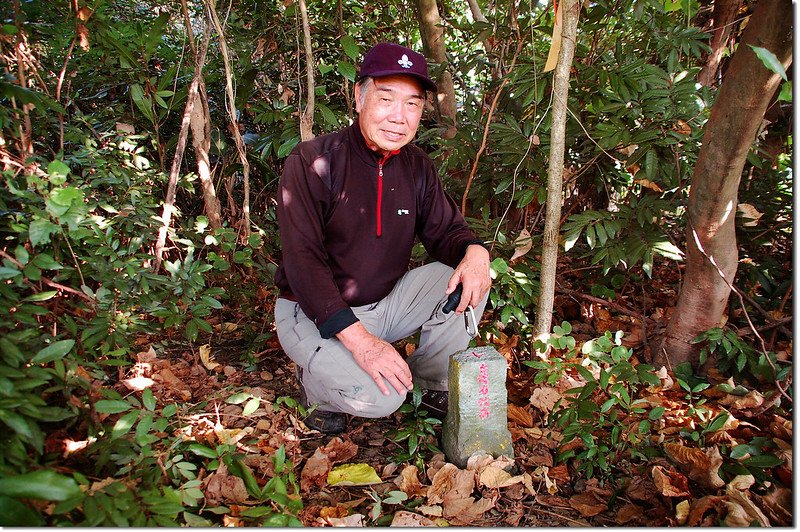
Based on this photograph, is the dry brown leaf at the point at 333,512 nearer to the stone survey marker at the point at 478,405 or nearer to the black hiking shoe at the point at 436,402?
the stone survey marker at the point at 478,405

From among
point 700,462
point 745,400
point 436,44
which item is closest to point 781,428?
point 745,400

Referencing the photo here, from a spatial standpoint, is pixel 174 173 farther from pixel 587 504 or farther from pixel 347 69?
pixel 587 504

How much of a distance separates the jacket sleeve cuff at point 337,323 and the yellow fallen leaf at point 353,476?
0.51 m

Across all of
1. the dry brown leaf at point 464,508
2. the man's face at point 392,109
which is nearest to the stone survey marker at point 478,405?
the dry brown leaf at point 464,508

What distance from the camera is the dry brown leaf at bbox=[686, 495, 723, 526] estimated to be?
1645mm

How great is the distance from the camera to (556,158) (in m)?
2.34

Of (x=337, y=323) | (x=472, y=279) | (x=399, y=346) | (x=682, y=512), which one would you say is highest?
(x=472, y=279)

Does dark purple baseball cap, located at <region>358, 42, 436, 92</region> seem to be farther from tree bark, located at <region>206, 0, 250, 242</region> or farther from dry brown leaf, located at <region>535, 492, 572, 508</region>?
dry brown leaf, located at <region>535, 492, 572, 508</region>

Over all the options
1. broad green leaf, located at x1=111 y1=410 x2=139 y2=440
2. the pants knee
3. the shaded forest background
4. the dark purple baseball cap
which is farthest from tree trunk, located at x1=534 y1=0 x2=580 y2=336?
broad green leaf, located at x1=111 y1=410 x2=139 y2=440

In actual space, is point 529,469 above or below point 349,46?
below

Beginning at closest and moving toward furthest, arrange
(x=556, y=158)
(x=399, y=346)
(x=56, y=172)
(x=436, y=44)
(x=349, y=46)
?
(x=56, y=172) < (x=556, y=158) < (x=349, y=46) < (x=399, y=346) < (x=436, y=44)

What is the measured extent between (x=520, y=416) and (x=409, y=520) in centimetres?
83

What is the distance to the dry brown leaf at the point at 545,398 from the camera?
2.43 meters

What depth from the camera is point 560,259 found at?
3684 mm
